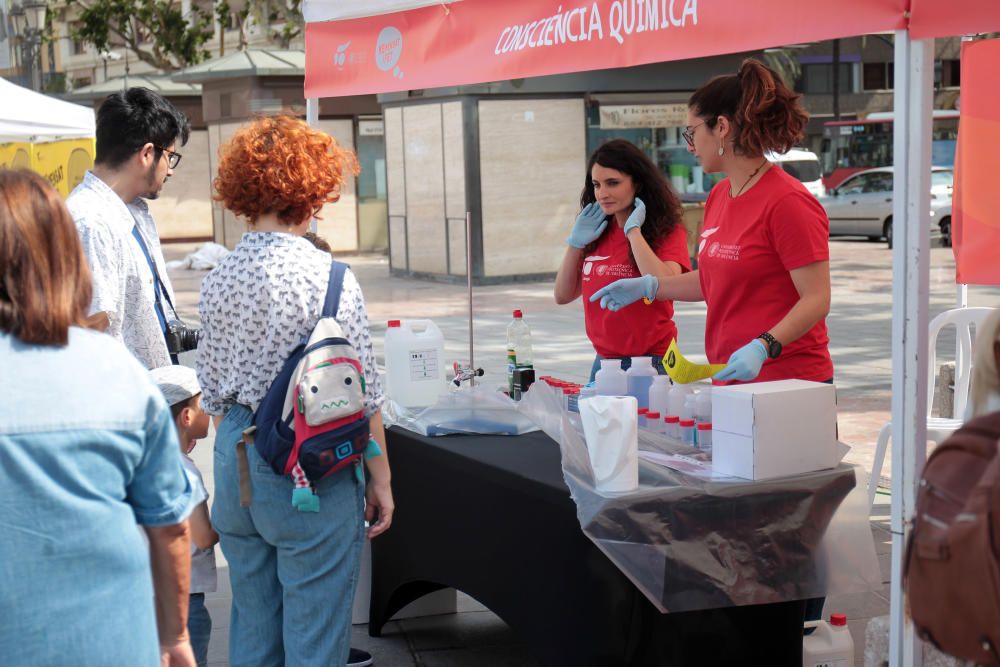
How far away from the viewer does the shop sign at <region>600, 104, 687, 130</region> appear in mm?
17719

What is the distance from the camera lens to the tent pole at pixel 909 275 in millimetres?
2777

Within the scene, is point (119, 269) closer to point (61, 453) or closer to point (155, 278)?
point (155, 278)

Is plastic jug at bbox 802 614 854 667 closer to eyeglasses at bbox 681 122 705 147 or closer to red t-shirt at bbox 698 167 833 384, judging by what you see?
red t-shirt at bbox 698 167 833 384

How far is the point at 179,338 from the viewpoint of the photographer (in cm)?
367

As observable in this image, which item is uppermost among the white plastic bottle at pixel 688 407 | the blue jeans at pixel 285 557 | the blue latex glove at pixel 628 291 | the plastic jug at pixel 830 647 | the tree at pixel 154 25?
the tree at pixel 154 25

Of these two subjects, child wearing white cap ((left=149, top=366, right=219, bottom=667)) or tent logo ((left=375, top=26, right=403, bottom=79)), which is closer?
child wearing white cap ((left=149, top=366, right=219, bottom=667))

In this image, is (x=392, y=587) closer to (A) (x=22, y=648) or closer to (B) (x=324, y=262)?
(B) (x=324, y=262)

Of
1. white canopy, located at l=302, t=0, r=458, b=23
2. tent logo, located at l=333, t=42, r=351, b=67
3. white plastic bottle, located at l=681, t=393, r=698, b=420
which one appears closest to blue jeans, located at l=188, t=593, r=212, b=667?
white plastic bottle, located at l=681, t=393, r=698, b=420

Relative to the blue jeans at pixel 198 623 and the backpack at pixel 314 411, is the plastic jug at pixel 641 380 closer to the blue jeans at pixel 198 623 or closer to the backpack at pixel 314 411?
the backpack at pixel 314 411

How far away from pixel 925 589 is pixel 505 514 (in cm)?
192

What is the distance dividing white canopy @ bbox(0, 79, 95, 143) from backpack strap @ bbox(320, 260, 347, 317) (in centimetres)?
568

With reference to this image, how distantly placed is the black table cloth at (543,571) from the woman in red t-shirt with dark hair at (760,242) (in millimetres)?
627

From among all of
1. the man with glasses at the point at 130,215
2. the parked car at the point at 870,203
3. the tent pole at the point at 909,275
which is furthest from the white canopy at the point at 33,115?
the parked car at the point at 870,203

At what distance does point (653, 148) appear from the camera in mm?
18609
